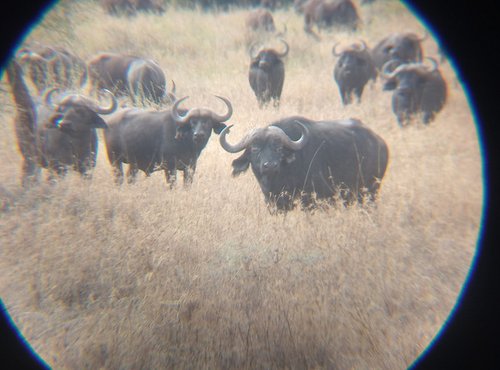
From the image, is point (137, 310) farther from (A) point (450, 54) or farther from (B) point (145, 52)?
(B) point (145, 52)

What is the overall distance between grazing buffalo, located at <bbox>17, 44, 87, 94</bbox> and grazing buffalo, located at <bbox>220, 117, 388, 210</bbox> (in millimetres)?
5362

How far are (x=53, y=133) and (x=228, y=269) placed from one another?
320 centimetres

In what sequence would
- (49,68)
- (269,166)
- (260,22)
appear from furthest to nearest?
(260,22), (49,68), (269,166)

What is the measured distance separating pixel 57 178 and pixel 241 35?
1166 cm

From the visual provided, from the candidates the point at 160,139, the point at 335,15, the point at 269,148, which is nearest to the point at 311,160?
the point at 269,148

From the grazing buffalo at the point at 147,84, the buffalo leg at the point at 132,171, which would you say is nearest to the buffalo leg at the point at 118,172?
the buffalo leg at the point at 132,171

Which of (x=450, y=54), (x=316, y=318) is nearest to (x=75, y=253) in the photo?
(x=316, y=318)

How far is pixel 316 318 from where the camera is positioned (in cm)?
279

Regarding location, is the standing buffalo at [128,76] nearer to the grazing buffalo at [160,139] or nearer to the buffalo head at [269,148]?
the grazing buffalo at [160,139]

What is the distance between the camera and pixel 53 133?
4.75m

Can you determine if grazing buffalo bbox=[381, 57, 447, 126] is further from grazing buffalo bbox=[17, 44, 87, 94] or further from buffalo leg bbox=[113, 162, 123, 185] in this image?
grazing buffalo bbox=[17, 44, 87, 94]

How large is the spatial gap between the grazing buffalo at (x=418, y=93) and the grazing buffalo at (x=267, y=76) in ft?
8.07

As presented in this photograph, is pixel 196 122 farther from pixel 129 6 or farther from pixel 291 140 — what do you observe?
pixel 129 6

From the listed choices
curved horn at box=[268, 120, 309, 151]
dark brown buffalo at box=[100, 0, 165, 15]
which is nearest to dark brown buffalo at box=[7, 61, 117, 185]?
curved horn at box=[268, 120, 309, 151]
